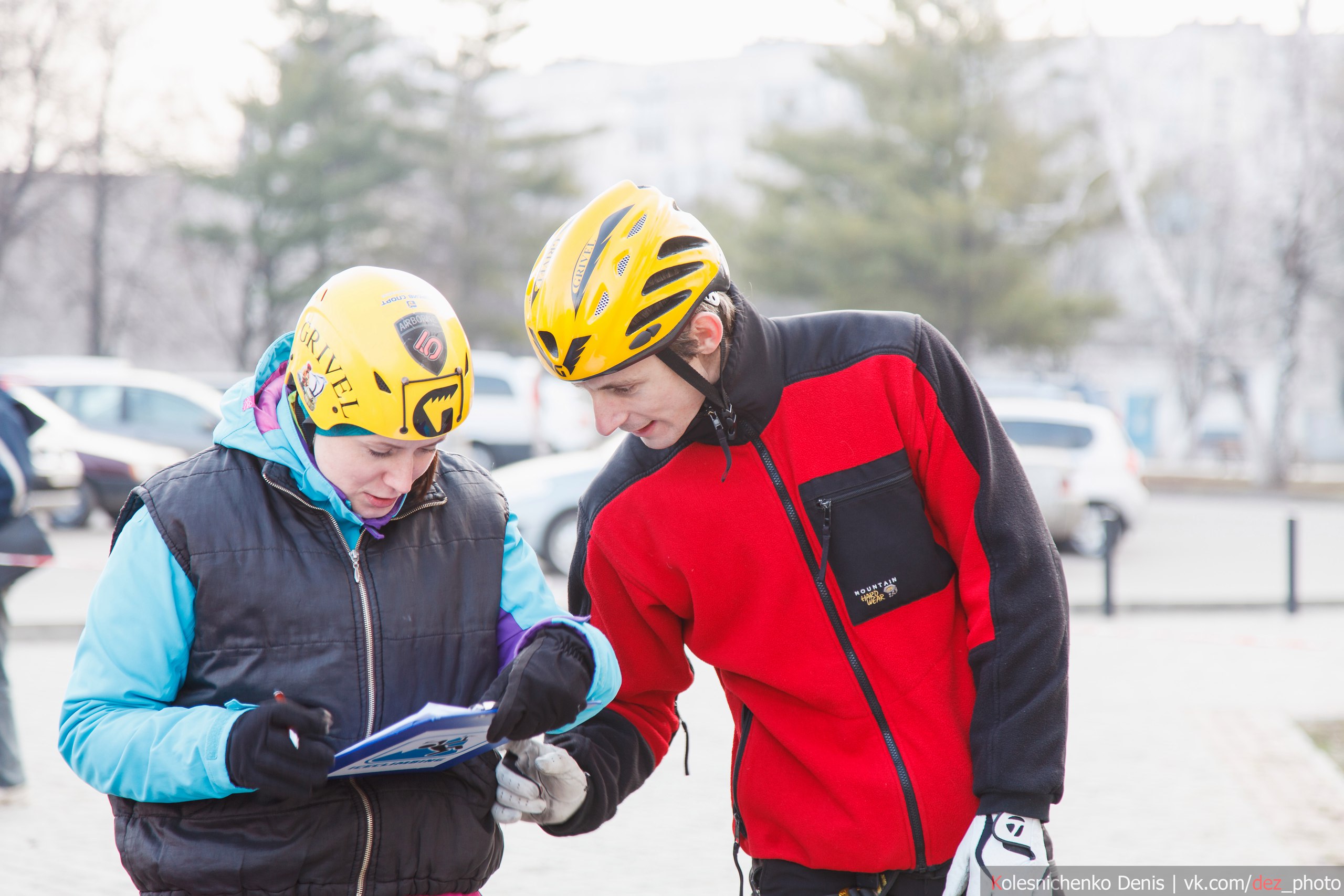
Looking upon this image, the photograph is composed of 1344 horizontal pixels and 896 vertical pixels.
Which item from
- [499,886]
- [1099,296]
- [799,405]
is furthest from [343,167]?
[799,405]

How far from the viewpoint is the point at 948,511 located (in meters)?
2.41

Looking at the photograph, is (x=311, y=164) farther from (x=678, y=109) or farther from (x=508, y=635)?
(x=678, y=109)

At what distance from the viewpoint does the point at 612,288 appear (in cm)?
232

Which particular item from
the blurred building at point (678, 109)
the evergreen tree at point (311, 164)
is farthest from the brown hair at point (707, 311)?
the blurred building at point (678, 109)

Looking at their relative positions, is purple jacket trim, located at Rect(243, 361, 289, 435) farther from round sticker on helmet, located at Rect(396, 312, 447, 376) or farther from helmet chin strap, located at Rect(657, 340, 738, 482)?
helmet chin strap, located at Rect(657, 340, 738, 482)

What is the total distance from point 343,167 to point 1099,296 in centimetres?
2064

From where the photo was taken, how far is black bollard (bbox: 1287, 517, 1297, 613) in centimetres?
1128

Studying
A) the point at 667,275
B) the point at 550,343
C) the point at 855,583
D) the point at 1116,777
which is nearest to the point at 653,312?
the point at 667,275

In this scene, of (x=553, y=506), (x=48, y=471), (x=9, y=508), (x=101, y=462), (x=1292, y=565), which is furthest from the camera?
(x=101, y=462)

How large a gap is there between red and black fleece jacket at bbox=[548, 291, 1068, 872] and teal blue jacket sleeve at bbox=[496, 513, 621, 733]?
0.53 ft

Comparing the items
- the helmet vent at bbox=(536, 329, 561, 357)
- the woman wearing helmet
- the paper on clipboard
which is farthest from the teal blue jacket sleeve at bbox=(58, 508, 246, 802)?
the helmet vent at bbox=(536, 329, 561, 357)

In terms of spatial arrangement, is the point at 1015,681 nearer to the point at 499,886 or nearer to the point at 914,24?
the point at 499,886

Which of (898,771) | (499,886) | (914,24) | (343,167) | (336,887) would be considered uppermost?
(914,24)

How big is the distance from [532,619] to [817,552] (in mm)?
550
